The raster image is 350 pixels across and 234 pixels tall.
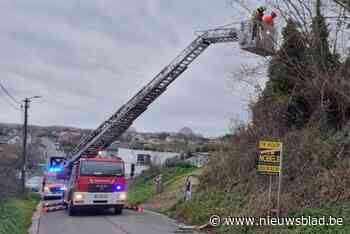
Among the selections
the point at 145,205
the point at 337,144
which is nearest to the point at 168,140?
the point at 145,205

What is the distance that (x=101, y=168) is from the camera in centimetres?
1927

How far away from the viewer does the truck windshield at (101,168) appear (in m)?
19.0

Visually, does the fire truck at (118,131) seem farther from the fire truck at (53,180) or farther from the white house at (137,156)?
the white house at (137,156)

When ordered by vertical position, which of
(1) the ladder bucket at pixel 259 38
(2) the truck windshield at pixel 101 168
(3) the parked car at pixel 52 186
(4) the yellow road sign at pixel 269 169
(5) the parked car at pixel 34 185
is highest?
(1) the ladder bucket at pixel 259 38

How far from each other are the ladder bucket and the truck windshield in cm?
792

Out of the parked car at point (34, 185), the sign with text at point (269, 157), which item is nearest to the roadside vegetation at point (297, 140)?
the sign with text at point (269, 157)

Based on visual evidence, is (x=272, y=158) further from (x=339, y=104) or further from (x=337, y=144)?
(x=339, y=104)

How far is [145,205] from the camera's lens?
79.5ft

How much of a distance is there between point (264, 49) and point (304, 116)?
10.1 ft

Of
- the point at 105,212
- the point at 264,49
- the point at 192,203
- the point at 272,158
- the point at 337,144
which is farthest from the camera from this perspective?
the point at 105,212

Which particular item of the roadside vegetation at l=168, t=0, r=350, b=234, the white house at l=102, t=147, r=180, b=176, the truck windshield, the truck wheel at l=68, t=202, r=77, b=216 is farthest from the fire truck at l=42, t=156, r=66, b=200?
the white house at l=102, t=147, r=180, b=176

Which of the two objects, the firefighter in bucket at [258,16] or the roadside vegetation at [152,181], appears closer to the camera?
the firefighter in bucket at [258,16]

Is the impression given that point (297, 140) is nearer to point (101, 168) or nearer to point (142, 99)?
point (101, 168)

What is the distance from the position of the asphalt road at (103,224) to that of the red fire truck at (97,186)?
0.55 metres
